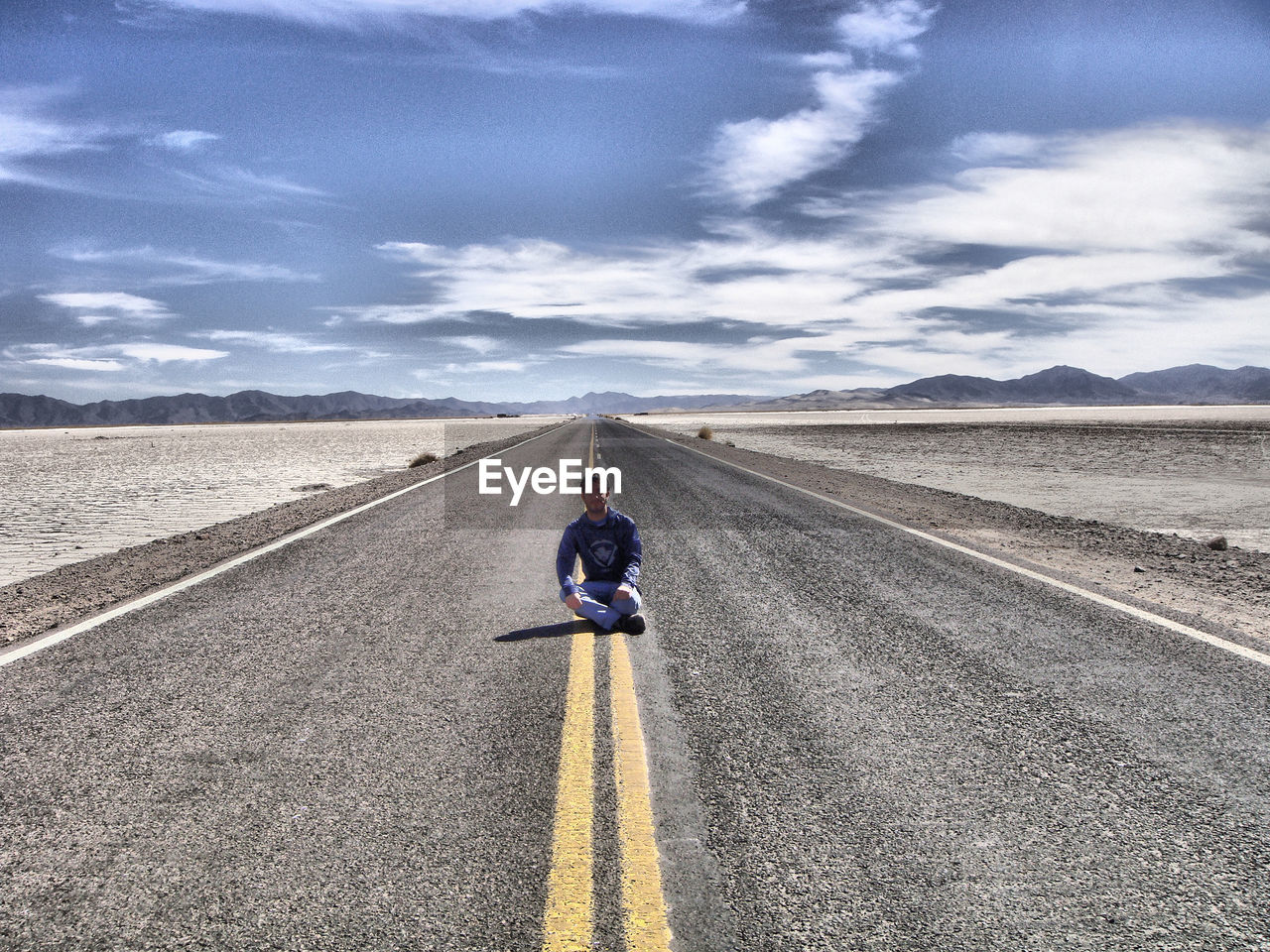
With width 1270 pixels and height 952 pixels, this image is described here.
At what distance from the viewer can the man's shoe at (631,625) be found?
5395mm

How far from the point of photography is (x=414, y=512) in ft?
38.2

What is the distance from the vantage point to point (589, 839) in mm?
2715

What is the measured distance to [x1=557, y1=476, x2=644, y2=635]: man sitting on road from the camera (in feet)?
17.9

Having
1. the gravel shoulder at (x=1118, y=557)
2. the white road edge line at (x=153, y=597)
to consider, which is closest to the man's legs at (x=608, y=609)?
the white road edge line at (x=153, y=597)

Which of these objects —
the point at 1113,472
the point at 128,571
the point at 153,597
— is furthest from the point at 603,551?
the point at 1113,472

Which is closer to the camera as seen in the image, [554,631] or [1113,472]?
[554,631]

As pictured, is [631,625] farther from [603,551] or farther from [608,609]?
[603,551]

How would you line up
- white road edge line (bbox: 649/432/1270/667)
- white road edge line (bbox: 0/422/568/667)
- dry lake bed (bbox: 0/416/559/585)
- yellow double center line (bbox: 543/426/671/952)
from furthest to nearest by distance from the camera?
1. dry lake bed (bbox: 0/416/559/585)
2. white road edge line (bbox: 0/422/568/667)
3. white road edge line (bbox: 649/432/1270/667)
4. yellow double center line (bbox: 543/426/671/952)

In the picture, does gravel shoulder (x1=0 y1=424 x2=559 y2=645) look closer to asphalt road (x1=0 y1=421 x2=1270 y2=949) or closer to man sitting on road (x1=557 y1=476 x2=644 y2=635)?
asphalt road (x1=0 y1=421 x2=1270 y2=949)

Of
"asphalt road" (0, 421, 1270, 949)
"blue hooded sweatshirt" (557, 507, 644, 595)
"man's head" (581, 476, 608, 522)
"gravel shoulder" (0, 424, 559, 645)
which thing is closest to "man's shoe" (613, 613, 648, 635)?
"asphalt road" (0, 421, 1270, 949)

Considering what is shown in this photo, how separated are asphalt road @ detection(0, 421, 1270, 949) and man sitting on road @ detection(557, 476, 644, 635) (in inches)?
9.2

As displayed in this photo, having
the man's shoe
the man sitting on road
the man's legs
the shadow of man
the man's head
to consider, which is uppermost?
the man's head

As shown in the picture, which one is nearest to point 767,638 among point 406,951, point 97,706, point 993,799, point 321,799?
point 993,799

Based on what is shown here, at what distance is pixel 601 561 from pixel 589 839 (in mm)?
3187
